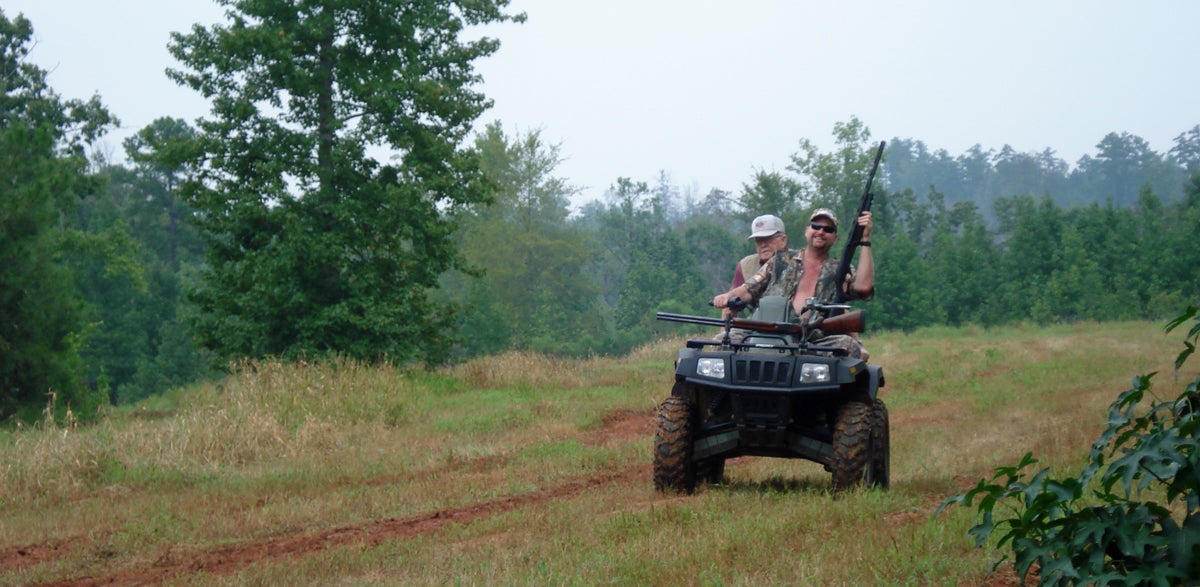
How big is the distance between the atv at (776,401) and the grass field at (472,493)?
34cm

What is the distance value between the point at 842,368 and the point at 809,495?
907 mm

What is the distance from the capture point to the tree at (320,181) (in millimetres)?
27031

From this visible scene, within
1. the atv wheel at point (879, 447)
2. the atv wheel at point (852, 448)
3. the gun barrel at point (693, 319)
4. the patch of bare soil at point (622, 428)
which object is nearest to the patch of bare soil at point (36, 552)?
the gun barrel at point (693, 319)

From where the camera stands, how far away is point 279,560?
7.31 metres

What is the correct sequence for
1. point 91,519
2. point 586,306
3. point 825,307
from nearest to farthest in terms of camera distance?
1. point 825,307
2. point 91,519
3. point 586,306

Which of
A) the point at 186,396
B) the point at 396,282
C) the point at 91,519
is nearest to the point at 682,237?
the point at 396,282

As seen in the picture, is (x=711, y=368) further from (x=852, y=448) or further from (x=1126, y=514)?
(x=1126, y=514)

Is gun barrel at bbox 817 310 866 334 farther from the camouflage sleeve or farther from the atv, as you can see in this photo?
the camouflage sleeve

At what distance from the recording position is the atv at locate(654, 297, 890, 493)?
8.38m

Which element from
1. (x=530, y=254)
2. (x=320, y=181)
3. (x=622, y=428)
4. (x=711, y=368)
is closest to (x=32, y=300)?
(x=320, y=181)

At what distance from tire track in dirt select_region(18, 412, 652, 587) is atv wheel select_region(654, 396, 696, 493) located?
3.80 feet

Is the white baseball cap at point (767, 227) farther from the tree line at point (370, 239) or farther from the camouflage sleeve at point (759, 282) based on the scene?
the tree line at point (370, 239)

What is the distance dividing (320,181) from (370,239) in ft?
5.69

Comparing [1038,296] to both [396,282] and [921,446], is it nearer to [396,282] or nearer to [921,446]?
[396,282]
